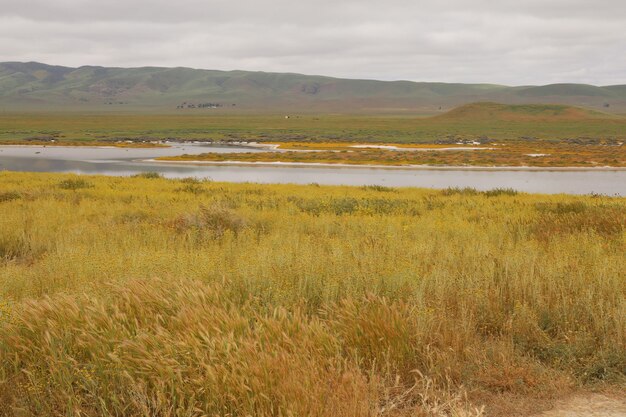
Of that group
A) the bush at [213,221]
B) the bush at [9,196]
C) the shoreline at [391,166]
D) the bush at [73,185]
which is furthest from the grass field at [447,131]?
the bush at [213,221]

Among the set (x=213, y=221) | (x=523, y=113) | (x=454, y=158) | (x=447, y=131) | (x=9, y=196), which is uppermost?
(x=523, y=113)

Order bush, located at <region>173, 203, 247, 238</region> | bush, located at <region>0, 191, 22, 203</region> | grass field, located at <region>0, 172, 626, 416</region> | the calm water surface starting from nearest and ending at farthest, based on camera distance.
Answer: grass field, located at <region>0, 172, 626, 416</region> → bush, located at <region>173, 203, 247, 238</region> → bush, located at <region>0, 191, 22, 203</region> → the calm water surface

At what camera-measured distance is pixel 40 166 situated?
44.7 meters

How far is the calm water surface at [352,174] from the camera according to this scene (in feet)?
111

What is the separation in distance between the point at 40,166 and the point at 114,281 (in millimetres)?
44164

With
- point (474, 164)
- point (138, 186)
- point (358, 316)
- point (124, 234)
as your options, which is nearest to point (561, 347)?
point (358, 316)

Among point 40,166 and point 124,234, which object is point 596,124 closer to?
point 40,166

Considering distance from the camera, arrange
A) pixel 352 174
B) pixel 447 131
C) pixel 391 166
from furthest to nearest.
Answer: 1. pixel 447 131
2. pixel 391 166
3. pixel 352 174

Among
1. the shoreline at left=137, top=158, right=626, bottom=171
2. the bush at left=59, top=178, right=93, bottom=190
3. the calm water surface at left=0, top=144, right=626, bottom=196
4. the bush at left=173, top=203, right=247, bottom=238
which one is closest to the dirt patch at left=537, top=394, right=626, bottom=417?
the bush at left=173, top=203, right=247, bottom=238

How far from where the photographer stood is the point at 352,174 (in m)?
41.4

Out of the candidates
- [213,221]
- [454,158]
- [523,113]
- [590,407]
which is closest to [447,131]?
[523,113]

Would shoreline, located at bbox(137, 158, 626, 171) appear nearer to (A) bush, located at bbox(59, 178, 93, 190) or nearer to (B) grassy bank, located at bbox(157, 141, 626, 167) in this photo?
(B) grassy bank, located at bbox(157, 141, 626, 167)

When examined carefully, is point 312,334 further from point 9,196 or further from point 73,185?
point 73,185

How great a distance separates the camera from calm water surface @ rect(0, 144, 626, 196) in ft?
111
